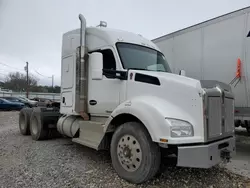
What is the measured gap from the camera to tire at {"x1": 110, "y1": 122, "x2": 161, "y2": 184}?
3.81 m

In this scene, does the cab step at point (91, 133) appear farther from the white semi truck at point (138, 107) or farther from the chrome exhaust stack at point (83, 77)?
the chrome exhaust stack at point (83, 77)

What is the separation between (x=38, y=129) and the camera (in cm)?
762

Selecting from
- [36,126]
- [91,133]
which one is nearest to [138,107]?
[91,133]

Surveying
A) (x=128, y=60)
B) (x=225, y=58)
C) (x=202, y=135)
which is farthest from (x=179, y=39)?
(x=202, y=135)

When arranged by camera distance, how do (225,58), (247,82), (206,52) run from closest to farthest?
(247,82) < (225,58) < (206,52)

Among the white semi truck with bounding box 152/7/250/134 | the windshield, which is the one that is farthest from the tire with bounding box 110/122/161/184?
the white semi truck with bounding box 152/7/250/134

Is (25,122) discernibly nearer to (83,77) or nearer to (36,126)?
(36,126)

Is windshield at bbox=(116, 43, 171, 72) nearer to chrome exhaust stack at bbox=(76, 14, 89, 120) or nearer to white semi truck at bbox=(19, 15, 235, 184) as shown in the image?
white semi truck at bbox=(19, 15, 235, 184)

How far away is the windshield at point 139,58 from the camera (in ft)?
16.2

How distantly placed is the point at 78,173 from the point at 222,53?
4.32 meters

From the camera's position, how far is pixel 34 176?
4383 mm

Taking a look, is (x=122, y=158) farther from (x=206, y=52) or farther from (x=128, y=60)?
(x=206, y=52)

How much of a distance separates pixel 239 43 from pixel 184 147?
342 cm

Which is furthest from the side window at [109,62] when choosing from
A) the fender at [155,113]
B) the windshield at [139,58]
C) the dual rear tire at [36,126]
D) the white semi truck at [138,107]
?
the dual rear tire at [36,126]
